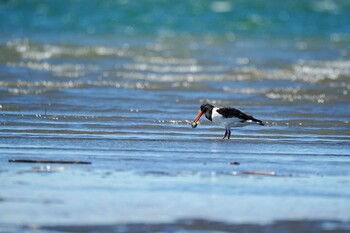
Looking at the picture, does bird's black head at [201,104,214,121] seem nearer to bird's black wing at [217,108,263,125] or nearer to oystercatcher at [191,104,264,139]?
oystercatcher at [191,104,264,139]

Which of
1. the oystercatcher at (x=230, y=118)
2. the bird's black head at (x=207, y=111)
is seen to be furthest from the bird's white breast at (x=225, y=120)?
the bird's black head at (x=207, y=111)

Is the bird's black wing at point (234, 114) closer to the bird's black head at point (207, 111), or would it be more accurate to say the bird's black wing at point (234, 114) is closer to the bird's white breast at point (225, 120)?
the bird's white breast at point (225, 120)

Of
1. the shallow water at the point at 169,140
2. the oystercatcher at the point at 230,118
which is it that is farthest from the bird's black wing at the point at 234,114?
the shallow water at the point at 169,140

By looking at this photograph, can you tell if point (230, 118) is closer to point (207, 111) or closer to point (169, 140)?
point (207, 111)

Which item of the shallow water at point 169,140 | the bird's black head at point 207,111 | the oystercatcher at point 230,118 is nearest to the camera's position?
the shallow water at point 169,140

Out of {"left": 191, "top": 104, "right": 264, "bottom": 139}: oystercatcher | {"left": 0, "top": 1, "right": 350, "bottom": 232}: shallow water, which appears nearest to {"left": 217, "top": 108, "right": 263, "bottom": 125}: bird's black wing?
{"left": 191, "top": 104, "right": 264, "bottom": 139}: oystercatcher

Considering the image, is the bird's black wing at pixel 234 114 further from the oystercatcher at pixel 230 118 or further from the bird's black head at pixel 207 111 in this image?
the bird's black head at pixel 207 111

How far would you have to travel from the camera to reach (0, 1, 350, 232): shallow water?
25.5 ft

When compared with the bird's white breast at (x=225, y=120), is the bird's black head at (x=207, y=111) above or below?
above

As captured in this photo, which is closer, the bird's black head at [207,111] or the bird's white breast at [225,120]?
the bird's white breast at [225,120]

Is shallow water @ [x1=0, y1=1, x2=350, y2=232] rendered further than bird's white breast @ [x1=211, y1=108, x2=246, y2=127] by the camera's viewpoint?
No

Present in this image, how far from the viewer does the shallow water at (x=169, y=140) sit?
7.77 m

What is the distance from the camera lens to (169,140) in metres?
11.8

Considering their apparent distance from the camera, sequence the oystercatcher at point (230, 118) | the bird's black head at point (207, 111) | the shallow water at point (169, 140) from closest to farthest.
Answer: the shallow water at point (169, 140) → the oystercatcher at point (230, 118) → the bird's black head at point (207, 111)
